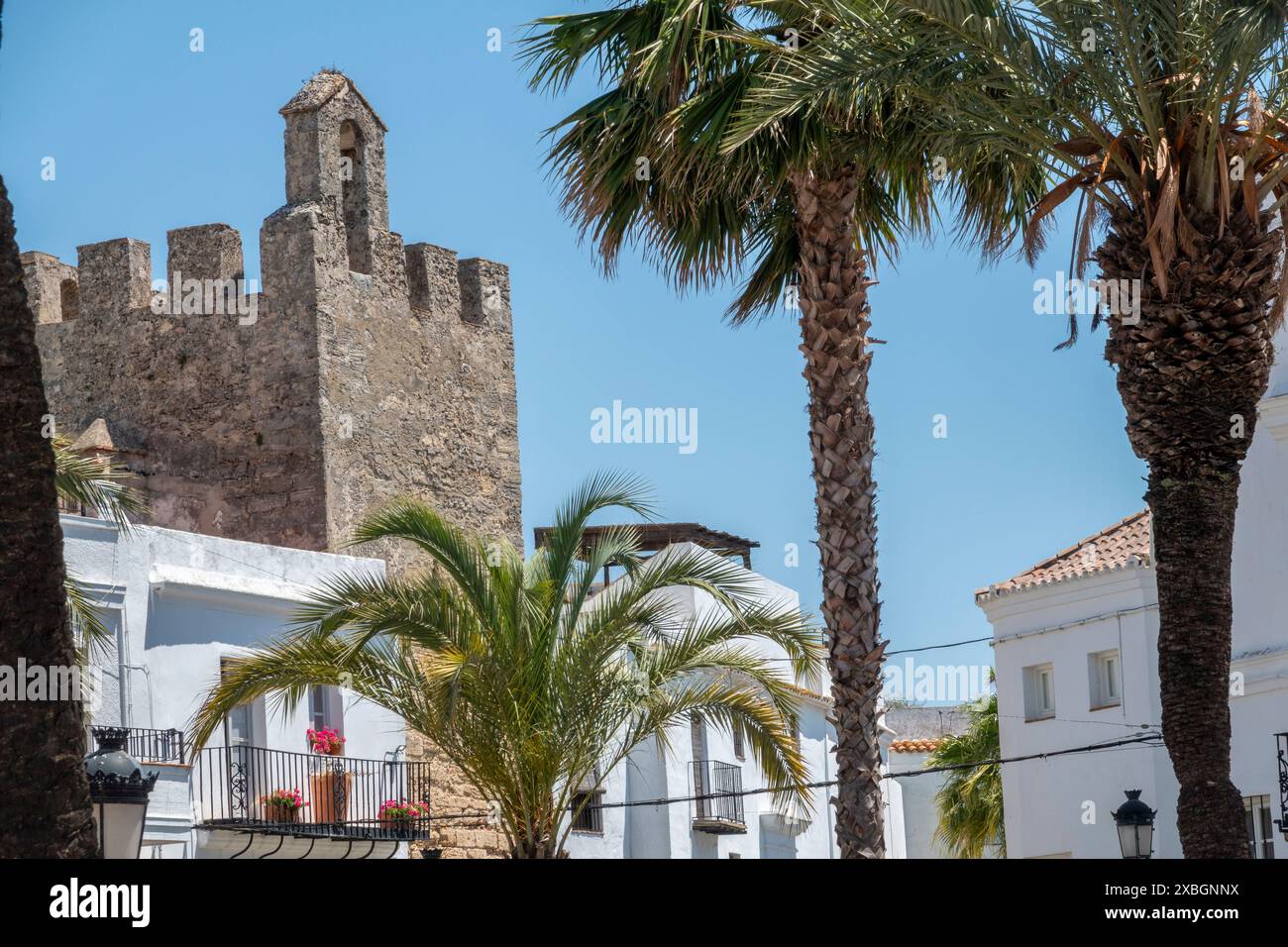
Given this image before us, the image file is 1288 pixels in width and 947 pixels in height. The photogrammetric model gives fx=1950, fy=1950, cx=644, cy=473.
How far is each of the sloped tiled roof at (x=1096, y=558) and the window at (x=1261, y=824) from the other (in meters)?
→ 4.21

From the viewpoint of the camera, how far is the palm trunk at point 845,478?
486 inches

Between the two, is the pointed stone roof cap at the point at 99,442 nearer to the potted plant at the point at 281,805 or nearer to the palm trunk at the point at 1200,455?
the potted plant at the point at 281,805

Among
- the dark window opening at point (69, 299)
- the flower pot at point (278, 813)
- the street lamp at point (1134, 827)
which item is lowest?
the street lamp at point (1134, 827)

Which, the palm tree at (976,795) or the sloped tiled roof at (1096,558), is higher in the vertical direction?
the sloped tiled roof at (1096,558)

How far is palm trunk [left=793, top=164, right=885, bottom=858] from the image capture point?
12.3 metres

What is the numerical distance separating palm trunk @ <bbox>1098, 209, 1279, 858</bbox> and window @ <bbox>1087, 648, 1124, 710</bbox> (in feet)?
48.6

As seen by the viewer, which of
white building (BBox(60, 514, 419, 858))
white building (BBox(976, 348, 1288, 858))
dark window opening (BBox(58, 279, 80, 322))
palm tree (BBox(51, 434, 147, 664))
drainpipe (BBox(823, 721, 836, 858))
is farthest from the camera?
drainpipe (BBox(823, 721, 836, 858))

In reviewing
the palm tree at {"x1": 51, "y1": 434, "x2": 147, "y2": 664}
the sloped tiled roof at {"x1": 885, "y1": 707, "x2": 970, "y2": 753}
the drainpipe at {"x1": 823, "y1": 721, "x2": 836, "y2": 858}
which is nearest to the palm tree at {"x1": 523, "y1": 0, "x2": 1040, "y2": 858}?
the palm tree at {"x1": 51, "y1": 434, "x2": 147, "y2": 664}

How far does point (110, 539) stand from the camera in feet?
64.1

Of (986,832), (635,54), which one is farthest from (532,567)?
(986,832)

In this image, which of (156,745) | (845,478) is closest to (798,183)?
(845,478)

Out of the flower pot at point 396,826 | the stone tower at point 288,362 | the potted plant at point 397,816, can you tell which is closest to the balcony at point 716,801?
the stone tower at point 288,362

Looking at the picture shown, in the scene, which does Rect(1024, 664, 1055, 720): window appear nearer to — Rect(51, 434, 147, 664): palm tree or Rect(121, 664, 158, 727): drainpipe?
Rect(121, 664, 158, 727): drainpipe
